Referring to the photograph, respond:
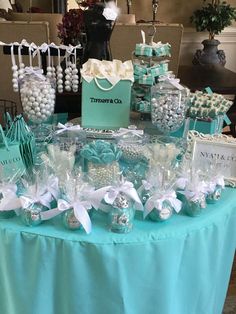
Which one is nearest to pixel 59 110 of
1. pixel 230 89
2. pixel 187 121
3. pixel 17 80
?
pixel 17 80

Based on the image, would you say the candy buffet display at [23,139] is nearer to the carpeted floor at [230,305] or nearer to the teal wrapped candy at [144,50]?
the teal wrapped candy at [144,50]

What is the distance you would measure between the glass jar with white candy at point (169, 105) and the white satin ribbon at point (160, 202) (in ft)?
1.28

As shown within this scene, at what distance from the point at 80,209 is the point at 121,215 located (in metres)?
0.10

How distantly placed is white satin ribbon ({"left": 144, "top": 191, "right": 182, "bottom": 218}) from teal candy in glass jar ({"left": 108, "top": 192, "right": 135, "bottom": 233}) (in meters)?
0.04

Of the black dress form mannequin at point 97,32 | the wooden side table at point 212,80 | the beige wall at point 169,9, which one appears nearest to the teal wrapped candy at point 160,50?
the black dress form mannequin at point 97,32

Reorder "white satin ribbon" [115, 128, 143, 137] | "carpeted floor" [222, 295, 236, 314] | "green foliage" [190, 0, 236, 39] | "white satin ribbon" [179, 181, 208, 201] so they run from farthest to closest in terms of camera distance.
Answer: "green foliage" [190, 0, 236, 39], "carpeted floor" [222, 295, 236, 314], "white satin ribbon" [115, 128, 143, 137], "white satin ribbon" [179, 181, 208, 201]

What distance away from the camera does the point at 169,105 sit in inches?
51.6

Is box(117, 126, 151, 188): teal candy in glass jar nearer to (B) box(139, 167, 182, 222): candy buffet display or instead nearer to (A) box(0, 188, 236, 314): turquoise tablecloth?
(B) box(139, 167, 182, 222): candy buffet display

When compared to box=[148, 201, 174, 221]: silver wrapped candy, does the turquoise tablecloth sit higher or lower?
lower

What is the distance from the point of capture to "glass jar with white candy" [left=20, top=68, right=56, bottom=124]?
4.46 ft

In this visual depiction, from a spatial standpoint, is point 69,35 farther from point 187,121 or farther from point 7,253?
point 7,253

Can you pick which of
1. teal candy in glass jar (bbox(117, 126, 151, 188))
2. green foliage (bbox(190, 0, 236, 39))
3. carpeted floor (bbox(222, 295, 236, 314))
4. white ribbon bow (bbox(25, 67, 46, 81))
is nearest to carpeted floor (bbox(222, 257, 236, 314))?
carpeted floor (bbox(222, 295, 236, 314))

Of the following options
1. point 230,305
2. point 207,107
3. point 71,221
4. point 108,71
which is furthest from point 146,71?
point 230,305

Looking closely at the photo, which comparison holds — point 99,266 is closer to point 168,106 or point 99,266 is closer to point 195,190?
point 195,190
